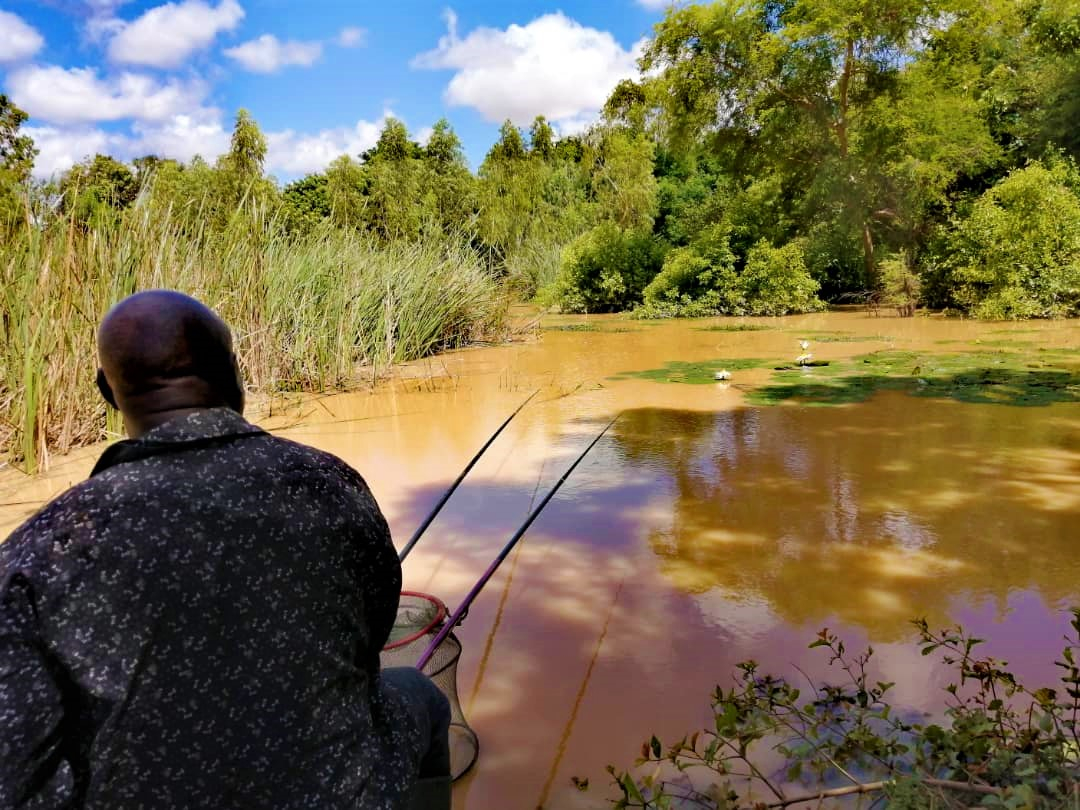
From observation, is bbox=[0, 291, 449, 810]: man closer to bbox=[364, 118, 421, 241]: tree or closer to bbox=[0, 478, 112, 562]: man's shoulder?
bbox=[0, 478, 112, 562]: man's shoulder

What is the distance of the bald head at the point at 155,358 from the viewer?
4.03 ft

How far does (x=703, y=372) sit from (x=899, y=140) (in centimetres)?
998

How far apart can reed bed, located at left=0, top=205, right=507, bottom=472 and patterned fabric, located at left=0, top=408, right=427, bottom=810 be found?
14.1 ft

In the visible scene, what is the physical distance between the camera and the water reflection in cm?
328

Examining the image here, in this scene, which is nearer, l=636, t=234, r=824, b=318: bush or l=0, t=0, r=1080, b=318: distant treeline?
l=0, t=0, r=1080, b=318: distant treeline

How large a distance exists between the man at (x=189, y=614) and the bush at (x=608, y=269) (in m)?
19.5

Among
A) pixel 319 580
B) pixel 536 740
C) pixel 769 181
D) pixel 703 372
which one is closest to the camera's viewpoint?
pixel 319 580

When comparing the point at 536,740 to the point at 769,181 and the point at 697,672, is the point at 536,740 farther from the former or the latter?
the point at 769,181

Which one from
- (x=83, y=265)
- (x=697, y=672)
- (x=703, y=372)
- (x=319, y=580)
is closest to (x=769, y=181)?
(x=703, y=372)

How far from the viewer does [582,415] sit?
277 inches

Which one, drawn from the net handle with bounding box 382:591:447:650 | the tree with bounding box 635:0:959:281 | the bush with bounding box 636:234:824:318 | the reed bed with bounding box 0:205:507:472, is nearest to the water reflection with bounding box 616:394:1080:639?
the net handle with bounding box 382:591:447:650

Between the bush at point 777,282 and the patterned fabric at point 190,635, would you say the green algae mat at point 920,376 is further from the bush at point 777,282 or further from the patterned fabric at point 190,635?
the bush at point 777,282

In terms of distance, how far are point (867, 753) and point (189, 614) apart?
1.78 meters

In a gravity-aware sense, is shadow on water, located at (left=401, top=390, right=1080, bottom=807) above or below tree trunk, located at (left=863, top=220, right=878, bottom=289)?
below
